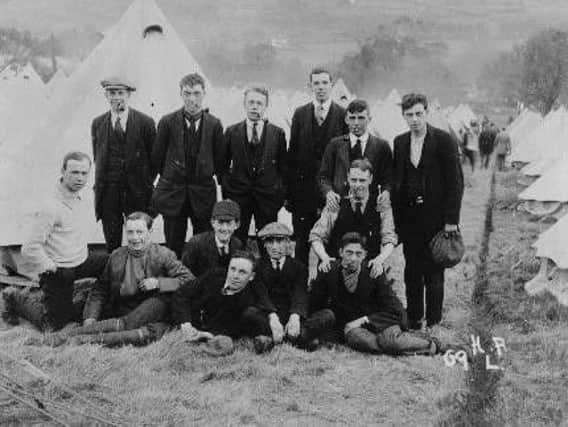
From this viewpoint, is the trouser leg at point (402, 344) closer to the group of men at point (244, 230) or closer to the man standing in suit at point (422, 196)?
the group of men at point (244, 230)

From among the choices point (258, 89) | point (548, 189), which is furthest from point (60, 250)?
point (548, 189)

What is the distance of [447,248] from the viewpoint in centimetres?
445

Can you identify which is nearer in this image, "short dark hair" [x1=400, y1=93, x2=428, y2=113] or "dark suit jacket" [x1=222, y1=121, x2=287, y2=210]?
"short dark hair" [x1=400, y1=93, x2=428, y2=113]

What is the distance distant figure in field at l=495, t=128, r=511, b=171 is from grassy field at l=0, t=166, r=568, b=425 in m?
13.8

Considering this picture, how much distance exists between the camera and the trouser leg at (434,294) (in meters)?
4.66

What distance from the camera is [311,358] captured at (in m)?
4.10

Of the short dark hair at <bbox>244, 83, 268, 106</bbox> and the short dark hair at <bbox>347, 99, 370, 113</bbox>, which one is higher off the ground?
the short dark hair at <bbox>244, 83, 268, 106</bbox>

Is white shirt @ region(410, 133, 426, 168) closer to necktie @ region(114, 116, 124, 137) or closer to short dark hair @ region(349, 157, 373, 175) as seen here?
short dark hair @ region(349, 157, 373, 175)

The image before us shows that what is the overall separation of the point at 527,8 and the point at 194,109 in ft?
35.5

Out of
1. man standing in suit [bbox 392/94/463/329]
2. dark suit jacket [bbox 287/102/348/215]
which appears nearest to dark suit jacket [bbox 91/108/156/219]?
dark suit jacket [bbox 287/102/348/215]

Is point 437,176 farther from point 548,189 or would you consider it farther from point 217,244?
point 548,189

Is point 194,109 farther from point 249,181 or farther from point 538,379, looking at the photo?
point 538,379

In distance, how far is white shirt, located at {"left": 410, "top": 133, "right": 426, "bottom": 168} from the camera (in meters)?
4.50

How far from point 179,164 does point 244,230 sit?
715mm
